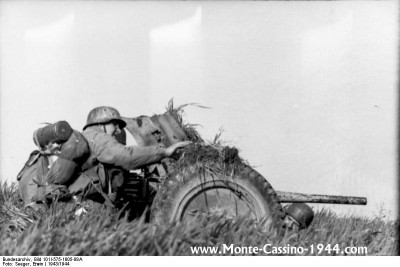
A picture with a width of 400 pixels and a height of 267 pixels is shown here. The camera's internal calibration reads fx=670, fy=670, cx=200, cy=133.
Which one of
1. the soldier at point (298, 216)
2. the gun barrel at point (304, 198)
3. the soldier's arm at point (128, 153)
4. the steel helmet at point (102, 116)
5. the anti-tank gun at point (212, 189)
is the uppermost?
the steel helmet at point (102, 116)

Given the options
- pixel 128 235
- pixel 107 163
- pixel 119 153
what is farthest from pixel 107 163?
pixel 128 235

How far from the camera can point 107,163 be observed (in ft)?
23.3

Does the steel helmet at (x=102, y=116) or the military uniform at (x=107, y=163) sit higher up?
the steel helmet at (x=102, y=116)

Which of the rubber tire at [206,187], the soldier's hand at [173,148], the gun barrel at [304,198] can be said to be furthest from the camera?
the gun barrel at [304,198]

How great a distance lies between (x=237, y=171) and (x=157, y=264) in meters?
1.41

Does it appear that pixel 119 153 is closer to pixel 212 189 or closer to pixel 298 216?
pixel 212 189

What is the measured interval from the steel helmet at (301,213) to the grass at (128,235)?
104 millimetres

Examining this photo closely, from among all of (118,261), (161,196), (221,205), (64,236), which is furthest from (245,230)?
(64,236)

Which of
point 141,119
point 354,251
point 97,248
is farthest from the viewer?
point 141,119

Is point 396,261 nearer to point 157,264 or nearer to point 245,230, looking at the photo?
point 245,230

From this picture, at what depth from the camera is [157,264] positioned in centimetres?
591

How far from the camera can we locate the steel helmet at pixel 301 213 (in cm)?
741

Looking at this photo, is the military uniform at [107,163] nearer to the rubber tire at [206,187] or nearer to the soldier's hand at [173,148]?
the soldier's hand at [173,148]

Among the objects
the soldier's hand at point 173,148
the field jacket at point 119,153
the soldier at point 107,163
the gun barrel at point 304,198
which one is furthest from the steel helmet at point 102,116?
the gun barrel at point 304,198
